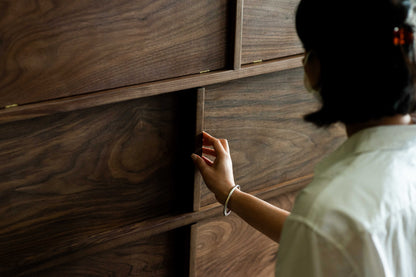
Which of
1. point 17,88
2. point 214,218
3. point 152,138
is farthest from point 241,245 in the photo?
point 17,88

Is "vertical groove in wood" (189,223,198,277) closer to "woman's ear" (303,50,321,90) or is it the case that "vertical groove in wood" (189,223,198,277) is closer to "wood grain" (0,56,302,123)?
"wood grain" (0,56,302,123)

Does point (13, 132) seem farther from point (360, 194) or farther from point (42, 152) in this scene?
point (360, 194)

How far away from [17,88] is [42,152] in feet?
0.48

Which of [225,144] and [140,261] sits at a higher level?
[225,144]

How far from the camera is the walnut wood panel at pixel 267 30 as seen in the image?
117 cm

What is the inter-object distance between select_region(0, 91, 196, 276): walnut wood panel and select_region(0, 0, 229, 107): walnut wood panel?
7 centimetres

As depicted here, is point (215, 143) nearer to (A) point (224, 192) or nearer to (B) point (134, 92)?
(A) point (224, 192)

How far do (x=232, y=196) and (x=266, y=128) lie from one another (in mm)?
245

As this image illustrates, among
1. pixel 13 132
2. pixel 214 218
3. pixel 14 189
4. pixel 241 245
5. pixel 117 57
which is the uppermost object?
pixel 117 57

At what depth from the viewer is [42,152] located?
104 centimetres

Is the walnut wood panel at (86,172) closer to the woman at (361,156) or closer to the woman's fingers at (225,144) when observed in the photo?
the woman's fingers at (225,144)

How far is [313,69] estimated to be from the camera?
0.89 meters

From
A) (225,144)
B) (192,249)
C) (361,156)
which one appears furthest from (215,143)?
(361,156)

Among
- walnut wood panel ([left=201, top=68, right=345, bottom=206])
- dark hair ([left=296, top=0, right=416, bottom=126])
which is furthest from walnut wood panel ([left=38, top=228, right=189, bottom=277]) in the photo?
dark hair ([left=296, top=0, right=416, bottom=126])
